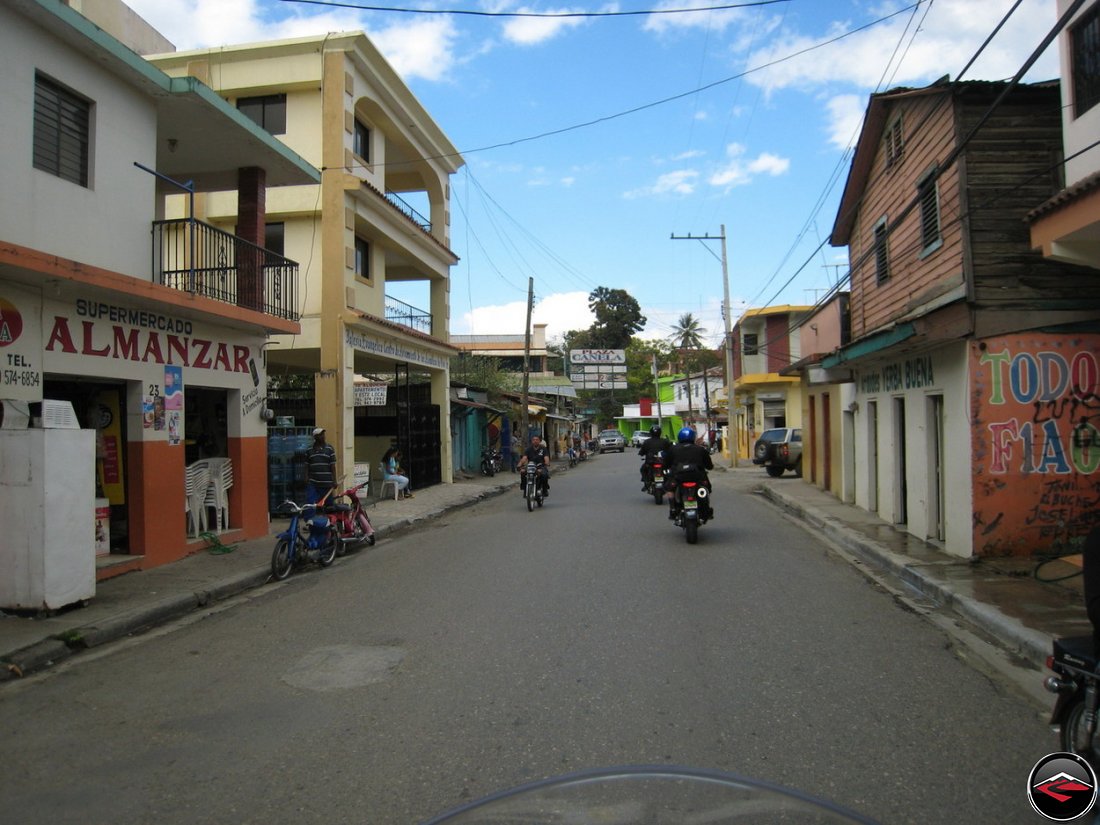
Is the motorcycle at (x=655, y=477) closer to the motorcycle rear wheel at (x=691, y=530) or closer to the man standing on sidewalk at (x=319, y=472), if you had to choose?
the motorcycle rear wheel at (x=691, y=530)

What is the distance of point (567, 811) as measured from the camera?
2568 mm

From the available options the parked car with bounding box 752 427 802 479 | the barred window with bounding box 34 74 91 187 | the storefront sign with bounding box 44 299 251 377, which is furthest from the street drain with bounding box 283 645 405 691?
the parked car with bounding box 752 427 802 479

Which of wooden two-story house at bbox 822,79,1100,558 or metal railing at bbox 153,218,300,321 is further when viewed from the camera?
metal railing at bbox 153,218,300,321

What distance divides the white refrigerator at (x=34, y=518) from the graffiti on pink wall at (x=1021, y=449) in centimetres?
986

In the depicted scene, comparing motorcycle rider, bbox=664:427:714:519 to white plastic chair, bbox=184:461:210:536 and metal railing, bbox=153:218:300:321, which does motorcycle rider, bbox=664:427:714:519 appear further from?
white plastic chair, bbox=184:461:210:536

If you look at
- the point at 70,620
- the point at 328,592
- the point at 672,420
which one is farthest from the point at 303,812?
the point at 672,420

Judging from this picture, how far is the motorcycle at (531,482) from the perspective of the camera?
17.5m

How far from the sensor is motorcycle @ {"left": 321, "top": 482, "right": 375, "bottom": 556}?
1149 centimetres

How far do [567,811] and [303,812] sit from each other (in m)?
1.67

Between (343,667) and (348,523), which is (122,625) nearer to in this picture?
(343,667)

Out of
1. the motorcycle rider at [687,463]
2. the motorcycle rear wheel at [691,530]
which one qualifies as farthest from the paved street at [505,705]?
the motorcycle rider at [687,463]

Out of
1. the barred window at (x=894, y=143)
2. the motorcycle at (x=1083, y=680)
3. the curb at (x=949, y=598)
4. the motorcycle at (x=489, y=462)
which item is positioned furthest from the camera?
the motorcycle at (x=489, y=462)
